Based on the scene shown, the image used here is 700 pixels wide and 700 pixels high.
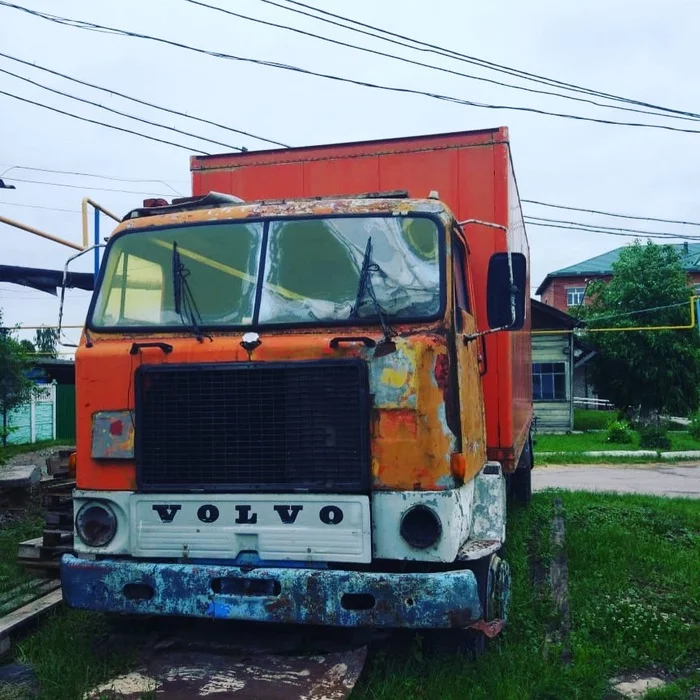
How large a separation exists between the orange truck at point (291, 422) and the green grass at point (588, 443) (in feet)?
54.5

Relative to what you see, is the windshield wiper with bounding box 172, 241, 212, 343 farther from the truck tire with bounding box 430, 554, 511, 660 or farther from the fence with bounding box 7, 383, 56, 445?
the fence with bounding box 7, 383, 56, 445

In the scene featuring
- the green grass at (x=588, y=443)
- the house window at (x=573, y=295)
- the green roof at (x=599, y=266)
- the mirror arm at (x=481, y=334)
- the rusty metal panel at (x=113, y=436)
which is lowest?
the green grass at (x=588, y=443)

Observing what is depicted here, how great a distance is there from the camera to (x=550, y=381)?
91.9ft

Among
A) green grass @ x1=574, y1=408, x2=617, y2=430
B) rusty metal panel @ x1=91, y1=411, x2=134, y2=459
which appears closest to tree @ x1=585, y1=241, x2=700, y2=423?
green grass @ x1=574, y1=408, x2=617, y2=430

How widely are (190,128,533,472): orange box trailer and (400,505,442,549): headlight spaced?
1.47 m

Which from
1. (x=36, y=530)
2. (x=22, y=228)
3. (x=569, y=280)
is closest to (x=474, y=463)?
(x=36, y=530)

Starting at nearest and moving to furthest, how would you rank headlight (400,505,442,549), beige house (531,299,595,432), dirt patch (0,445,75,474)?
headlight (400,505,442,549), dirt patch (0,445,75,474), beige house (531,299,595,432)

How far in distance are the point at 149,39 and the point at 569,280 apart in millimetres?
43364

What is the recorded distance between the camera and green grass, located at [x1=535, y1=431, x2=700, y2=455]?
835 inches

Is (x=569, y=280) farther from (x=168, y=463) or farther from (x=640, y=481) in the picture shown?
(x=168, y=463)

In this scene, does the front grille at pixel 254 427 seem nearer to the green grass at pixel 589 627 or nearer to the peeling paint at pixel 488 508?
the peeling paint at pixel 488 508

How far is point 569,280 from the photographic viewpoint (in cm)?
5053

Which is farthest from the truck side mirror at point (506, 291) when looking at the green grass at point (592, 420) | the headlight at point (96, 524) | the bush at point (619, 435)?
the green grass at point (592, 420)

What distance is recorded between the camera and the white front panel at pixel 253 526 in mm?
3812
